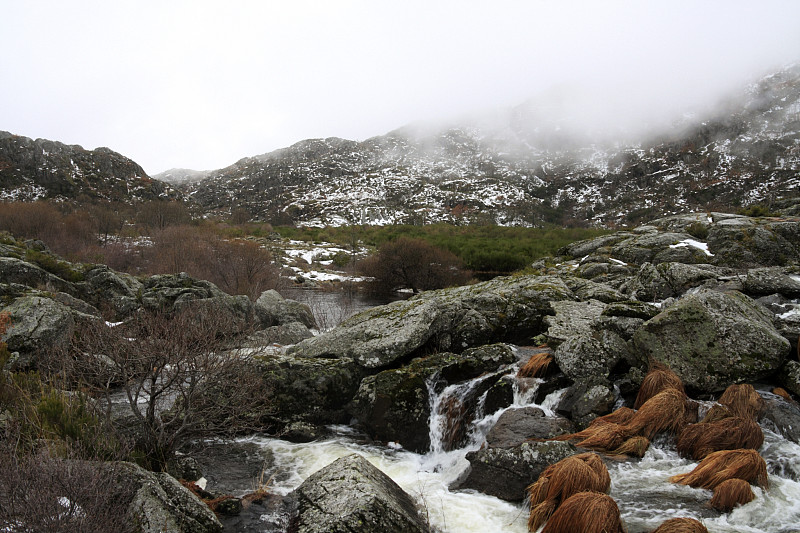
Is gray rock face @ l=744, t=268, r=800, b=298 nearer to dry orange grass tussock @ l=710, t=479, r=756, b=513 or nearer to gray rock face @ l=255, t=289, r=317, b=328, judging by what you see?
dry orange grass tussock @ l=710, t=479, r=756, b=513

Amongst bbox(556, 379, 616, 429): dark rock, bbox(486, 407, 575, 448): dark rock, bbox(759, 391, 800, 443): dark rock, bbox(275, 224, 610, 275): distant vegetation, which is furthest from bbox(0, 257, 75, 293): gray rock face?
bbox(275, 224, 610, 275): distant vegetation

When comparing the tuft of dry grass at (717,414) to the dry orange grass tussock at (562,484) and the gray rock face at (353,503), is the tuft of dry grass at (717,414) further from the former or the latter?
the gray rock face at (353,503)

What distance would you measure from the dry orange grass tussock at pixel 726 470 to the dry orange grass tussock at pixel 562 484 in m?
1.20

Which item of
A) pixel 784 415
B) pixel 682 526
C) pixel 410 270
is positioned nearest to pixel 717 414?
pixel 784 415

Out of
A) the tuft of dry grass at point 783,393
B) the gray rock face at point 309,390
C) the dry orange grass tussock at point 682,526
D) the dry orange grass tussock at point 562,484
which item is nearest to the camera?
the dry orange grass tussock at point 682,526

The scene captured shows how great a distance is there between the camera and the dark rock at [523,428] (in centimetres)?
751

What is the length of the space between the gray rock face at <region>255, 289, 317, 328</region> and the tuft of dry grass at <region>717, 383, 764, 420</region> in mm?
16553

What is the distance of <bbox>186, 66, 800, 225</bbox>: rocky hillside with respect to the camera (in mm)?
109500

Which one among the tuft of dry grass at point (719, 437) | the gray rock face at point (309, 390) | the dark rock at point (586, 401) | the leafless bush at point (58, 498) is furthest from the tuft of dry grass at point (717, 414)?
the leafless bush at point (58, 498)

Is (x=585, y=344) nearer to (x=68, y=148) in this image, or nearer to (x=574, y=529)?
(x=574, y=529)

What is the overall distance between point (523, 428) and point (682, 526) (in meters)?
3.10

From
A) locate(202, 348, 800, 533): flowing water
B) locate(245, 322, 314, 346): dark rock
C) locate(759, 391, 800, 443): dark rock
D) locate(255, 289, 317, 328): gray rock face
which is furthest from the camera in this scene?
locate(255, 289, 317, 328): gray rock face

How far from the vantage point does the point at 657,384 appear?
768cm

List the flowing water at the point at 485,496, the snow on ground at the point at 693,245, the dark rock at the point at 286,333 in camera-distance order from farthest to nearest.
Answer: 1. the snow on ground at the point at 693,245
2. the dark rock at the point at 286,333
3. the flowing water at the point at 485,496
